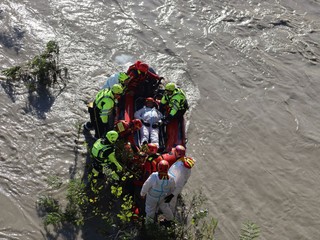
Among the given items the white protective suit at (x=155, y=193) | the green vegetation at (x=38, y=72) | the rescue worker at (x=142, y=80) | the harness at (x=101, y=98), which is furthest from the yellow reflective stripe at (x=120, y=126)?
the green vegetation at (x=38, y=72)

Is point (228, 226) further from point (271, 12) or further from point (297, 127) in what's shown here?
point (271, 12)

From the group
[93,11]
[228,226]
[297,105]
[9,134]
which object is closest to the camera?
[228,226]

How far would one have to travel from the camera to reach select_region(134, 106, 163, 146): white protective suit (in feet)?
33.9

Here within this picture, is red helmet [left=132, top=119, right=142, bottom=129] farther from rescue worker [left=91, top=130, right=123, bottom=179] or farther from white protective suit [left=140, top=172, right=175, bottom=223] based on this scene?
white protective suit [left=140, top=172, right=175, bottom=223]

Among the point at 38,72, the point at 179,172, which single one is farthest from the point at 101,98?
Result: the point at 38,72

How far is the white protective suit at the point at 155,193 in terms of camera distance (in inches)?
328


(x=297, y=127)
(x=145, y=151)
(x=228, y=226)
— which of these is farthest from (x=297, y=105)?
(x=145, y=151)

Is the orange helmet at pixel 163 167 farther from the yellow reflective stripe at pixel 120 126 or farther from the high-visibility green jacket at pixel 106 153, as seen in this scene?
the yellow reflective stripe at pixel 120 126

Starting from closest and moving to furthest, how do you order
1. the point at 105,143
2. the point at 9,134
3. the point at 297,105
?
the point at 105,143 → the point at 9,134 → the point at 297,105

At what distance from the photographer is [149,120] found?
417 inches

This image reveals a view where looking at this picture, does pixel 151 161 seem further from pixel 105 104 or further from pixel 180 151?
pixel 105 104

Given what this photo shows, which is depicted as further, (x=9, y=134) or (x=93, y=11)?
(x=93, y=11)

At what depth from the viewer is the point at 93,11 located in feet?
52.4

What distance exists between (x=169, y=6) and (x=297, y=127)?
710cm
